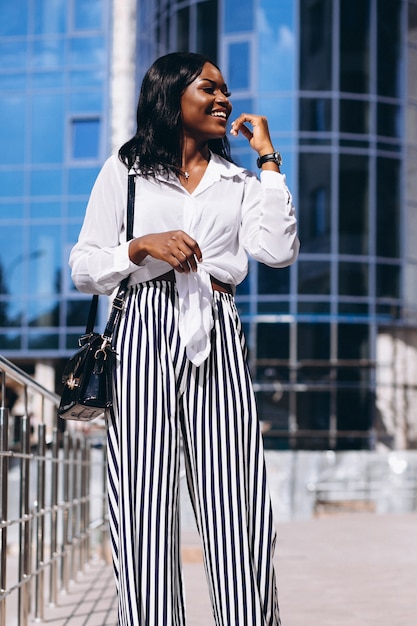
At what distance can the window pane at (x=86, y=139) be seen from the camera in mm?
26172

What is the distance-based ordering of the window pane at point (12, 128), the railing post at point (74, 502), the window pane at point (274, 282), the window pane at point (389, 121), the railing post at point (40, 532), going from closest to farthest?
1. the railing post at point (40, 532)
2. the railing post at point (74, 502)
3. the window pane at point (274, 282)
4. the window pane at point (389, 121)
5. the window pane at point (12, 128)

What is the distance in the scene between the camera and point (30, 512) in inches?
197

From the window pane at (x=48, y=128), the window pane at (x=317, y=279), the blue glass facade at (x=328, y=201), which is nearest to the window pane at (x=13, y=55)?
the window pane at (x=48, y=128)

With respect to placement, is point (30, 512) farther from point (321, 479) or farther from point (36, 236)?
point (36, 236)

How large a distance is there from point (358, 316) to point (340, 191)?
2.46 m

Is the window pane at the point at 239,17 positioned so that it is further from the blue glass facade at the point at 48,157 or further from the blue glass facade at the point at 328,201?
the blue glass facade at the point at 48,157

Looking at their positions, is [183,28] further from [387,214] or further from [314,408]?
[314,408]

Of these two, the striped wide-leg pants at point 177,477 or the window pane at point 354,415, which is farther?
the window pane at point 354,415

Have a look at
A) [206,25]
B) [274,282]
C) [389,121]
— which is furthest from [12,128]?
[389,121]

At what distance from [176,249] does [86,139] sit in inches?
942

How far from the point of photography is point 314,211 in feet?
77.8

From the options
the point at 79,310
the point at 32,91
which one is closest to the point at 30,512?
the point at 79,310

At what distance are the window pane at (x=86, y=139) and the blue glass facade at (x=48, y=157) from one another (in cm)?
2

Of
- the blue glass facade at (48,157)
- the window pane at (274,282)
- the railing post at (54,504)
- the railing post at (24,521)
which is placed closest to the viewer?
the railing post at (24,521)
